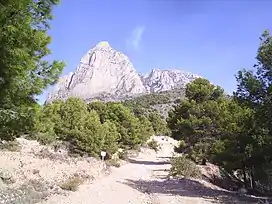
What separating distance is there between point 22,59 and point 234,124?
21848 millimetres

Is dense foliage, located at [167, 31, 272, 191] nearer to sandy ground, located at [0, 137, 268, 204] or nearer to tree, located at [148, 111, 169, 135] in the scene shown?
sandy ground, located at [0, 137, 268, 204]

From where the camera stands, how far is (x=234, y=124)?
94.4 feet

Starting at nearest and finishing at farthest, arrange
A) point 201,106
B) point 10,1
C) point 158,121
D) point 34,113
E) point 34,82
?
1. point 10,1
2. point 34,82
3. point 34,113
4. point 201,106
5. point 158,121

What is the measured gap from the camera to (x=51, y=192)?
1961cm

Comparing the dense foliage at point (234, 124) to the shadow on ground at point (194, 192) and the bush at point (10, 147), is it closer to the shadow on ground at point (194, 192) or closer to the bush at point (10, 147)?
the shadow on ground at point (194, 192)

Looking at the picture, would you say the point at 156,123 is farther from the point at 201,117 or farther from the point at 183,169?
the point at 183,169

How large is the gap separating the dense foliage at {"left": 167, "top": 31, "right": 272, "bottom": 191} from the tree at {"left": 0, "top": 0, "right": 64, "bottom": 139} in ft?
35.8

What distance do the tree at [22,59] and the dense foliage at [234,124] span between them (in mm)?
10904

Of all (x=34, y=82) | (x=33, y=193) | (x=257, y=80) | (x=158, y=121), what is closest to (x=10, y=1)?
(x=34, y=82)

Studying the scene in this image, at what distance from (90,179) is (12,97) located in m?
16.1

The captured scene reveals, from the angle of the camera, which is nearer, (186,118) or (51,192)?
(51,192)

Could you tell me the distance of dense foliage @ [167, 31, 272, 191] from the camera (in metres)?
18.8

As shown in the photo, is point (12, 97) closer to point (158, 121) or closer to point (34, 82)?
point (34, 82)

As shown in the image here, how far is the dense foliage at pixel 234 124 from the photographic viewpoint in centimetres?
1875
